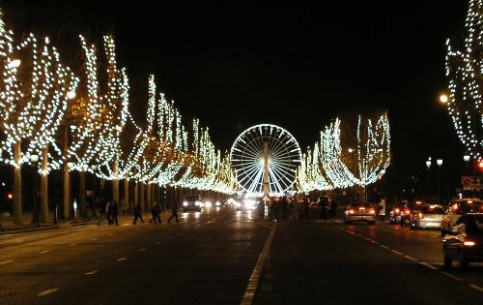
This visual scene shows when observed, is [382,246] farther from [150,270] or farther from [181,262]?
[150,270]

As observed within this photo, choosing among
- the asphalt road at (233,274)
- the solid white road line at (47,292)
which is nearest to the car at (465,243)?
the asphalt road at (233,274)

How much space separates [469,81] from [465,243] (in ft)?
108

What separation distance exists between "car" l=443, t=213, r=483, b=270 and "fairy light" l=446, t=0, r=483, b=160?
27131mm

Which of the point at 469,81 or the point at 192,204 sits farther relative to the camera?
the point at 192,204

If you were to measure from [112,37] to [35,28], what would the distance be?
17.2 m

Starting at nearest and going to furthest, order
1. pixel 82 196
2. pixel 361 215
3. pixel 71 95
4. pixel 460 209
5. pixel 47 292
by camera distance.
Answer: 1. pixel 47 292
2. pixel 460 209
3. pixel 71 95
4. pixel 361 215
5. pixel 82 196

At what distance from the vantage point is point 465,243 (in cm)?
2511

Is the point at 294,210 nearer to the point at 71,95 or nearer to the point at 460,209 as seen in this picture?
the point at 71,95

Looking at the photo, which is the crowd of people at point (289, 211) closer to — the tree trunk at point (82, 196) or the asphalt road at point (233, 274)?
the tree trunk at point (82, 196)

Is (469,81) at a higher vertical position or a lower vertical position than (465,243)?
higher

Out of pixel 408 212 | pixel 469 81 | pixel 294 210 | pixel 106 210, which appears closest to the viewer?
pixel 469 81

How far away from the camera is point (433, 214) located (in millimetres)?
56844

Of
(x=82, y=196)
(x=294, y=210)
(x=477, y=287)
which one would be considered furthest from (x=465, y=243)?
(x=82, y=196)

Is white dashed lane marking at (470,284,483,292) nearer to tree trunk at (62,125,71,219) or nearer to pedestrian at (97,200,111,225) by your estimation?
pedestrian at (97,200,111,225)
